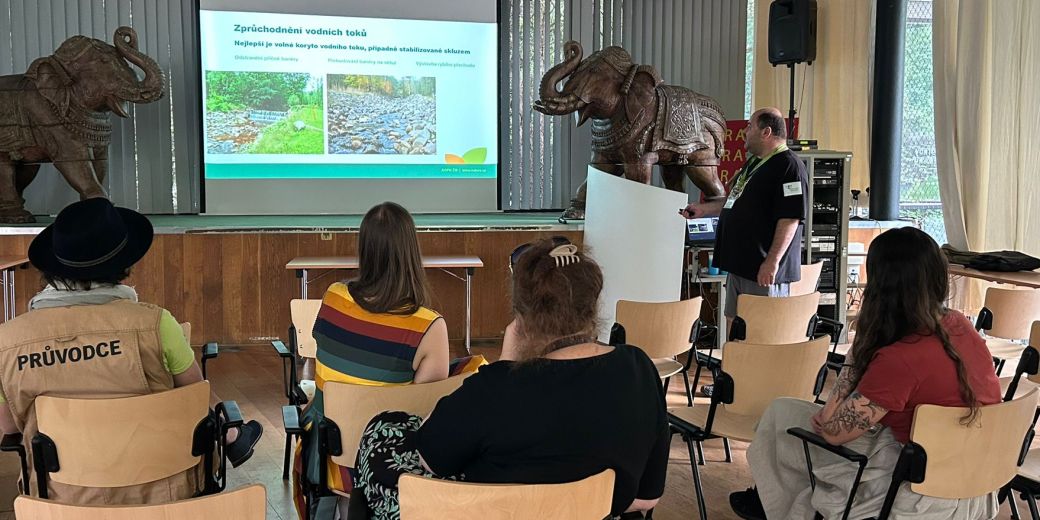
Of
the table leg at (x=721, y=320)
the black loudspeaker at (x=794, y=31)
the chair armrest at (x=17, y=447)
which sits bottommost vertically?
the table leg at (x=721, y=320)

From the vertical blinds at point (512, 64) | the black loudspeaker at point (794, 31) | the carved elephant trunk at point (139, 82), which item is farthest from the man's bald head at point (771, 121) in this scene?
the carved elephant trunk at point (139, 82)

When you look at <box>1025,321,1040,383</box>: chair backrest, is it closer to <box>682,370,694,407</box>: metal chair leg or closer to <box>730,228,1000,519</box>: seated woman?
<box>730,228,1000,519</box>: seated woman

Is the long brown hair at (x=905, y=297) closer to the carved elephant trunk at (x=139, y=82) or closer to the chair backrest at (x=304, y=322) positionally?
the chair backrest at (x=304, y=322)

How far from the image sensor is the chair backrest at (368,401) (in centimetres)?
233

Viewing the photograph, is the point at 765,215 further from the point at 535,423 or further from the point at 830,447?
the point at 535,423

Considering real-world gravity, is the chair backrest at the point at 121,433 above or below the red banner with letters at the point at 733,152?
below

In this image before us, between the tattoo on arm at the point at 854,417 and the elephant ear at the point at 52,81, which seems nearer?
the tattoo on arm at the point at 854,417

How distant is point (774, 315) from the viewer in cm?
410

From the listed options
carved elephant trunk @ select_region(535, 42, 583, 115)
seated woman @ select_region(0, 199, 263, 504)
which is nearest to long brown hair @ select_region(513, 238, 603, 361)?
seated woman @ select_region(0, 199, 263, 504)

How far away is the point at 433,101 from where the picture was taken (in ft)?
25.3

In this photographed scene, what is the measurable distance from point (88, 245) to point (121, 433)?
493 millimetres

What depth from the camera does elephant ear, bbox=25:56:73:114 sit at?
6320 mm

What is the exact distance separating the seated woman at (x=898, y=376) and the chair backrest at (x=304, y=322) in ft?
6.96

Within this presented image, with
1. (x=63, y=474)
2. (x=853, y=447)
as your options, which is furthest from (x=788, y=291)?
(x=63, y=474)
